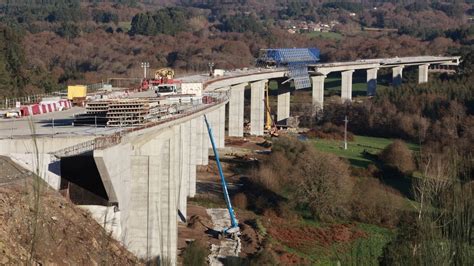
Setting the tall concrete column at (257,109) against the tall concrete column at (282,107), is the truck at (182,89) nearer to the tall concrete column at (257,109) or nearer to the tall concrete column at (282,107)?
the tall concrete column at (257,109)

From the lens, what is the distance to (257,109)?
67.1 metres

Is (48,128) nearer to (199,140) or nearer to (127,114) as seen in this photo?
(127,114)

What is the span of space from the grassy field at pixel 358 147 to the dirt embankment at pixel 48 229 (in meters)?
29.1

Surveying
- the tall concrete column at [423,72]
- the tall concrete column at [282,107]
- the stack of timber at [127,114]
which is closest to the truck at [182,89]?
the stack of timber at [127,114]

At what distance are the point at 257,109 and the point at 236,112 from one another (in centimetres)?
426

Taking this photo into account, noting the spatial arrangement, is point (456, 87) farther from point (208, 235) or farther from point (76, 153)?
point (76, 153)

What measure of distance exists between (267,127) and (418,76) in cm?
2748

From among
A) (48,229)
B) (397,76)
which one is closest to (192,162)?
(48,229)

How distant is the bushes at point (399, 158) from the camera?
46000 mm

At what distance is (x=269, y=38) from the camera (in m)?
132

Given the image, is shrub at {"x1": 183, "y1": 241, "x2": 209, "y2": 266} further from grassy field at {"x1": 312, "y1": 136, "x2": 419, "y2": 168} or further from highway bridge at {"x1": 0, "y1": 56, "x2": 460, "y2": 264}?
grassy field at {"x1": 312, "y1": 136, "x2": 419, "y2": 168}

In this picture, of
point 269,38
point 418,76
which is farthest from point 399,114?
point 269,38

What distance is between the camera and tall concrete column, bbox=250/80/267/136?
66.8 metres

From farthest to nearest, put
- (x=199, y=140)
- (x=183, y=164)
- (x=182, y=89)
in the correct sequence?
(x=199, y=140) < (x=182, y=89) < (x=183, y=164)
